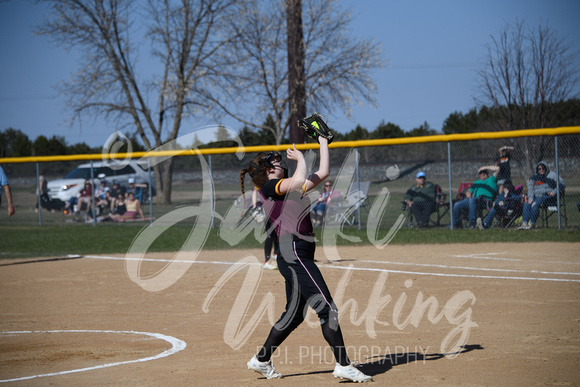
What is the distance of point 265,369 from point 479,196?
37.9 feet

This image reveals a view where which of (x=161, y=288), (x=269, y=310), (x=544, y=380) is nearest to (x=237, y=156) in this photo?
(x=161, y=288)

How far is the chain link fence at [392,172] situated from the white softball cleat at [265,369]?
37.9 ft

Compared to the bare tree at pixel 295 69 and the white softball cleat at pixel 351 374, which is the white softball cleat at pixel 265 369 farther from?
the bare tree at pixel 295 69

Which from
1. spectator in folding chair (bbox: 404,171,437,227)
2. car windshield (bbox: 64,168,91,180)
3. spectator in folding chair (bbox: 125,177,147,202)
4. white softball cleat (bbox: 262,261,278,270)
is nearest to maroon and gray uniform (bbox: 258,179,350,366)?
white softball cleat (bbox: 262,261,278,270)

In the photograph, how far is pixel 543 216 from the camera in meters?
15.0

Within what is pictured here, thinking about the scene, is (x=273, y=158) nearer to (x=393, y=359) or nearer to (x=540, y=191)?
(x=393, y=359)

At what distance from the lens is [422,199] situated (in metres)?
16.5

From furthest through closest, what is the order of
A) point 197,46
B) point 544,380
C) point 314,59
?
point 197,46, point 314,59, point 544,380

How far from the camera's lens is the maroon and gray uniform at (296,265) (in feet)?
16.6

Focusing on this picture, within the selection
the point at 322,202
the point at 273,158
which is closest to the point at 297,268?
the point at 273,158

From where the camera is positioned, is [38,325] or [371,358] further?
[38,325]

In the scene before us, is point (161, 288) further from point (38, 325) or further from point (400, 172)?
point (400, 172)

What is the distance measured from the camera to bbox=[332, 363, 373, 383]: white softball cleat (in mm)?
4895

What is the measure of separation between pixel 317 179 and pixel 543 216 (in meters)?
11.7
